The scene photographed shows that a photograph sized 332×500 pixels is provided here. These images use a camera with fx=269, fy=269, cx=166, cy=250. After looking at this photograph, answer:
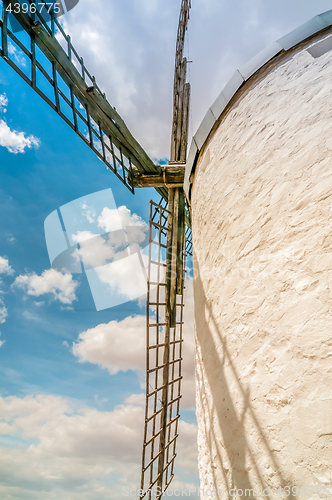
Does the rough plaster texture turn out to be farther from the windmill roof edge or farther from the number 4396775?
the windmill roof edge

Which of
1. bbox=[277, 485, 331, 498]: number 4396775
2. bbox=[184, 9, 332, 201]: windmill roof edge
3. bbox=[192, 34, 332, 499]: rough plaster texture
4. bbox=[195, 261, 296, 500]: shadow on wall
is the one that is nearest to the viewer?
bbox=[277, 485, 331, 498]: number 4396775

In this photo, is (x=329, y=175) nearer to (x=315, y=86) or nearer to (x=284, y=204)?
(x=284, y=204)

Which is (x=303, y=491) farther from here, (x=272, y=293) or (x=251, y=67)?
(x=251, y=67)

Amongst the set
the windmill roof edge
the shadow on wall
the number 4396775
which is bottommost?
the number 4396775

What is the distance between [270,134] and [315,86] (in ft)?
1.44

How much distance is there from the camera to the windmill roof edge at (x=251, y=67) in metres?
2.38

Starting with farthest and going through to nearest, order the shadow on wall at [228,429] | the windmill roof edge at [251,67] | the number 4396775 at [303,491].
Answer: the windmill roof edge at [251,67]
the shadow on wall at [228,429]
the number 4396775 at [303,491]

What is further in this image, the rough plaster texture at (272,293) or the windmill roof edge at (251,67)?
the windmill roof edge at (251,67)

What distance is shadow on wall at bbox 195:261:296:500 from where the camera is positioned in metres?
1.67

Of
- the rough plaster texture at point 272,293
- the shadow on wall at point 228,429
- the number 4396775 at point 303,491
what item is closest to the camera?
the number 4396775 at point 303,491

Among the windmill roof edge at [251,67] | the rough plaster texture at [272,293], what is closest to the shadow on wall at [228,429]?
the rough plaster texture at [272,293]

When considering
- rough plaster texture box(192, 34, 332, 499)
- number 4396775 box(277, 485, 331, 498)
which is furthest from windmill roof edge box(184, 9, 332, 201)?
number 4396775 box(277, 485, 331, 498)

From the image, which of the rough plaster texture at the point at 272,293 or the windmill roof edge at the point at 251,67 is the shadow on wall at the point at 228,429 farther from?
the windmill roof edge at the point at 251,67

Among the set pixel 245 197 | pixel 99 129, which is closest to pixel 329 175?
pixel 245 197
